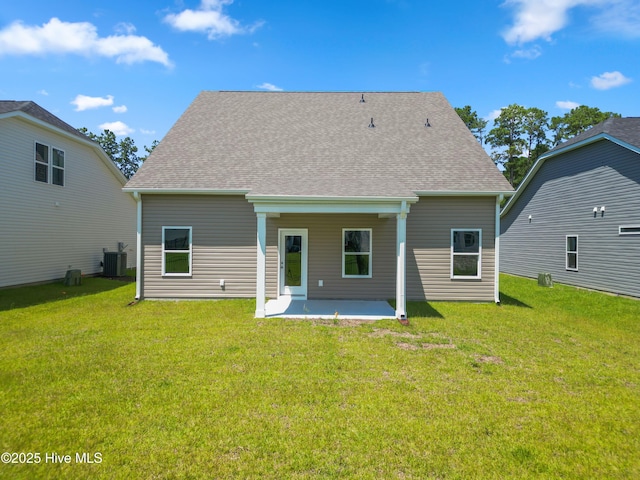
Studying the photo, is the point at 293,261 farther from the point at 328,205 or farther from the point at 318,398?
the point at 318,398

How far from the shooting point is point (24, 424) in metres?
3.51

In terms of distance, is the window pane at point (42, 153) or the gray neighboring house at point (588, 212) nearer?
the gray neighboring house at point (588, 212)

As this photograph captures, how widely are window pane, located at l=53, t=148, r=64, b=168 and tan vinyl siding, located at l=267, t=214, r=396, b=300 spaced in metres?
9.60

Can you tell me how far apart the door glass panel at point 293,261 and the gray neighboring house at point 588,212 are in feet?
36.5

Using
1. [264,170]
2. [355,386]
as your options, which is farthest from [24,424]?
[264,170]

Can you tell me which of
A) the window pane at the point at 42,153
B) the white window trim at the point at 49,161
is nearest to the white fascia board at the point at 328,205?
the white window trim at the point at 49,161

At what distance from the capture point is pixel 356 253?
406 inches

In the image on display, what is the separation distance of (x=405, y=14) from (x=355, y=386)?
13290 mm

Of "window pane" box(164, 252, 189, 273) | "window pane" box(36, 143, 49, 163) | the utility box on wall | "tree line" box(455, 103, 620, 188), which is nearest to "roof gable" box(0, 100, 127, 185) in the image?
"window pane" box(36, 143, 49, 163)

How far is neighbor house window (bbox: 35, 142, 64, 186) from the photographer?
1232cm

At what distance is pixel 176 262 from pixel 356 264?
5526 millimetres

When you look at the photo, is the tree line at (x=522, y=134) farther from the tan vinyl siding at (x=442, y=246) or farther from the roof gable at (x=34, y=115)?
the roof gable at (x=34, y=115)

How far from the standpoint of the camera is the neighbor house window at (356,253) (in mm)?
10289

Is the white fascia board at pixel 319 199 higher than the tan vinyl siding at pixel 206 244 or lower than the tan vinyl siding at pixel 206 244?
higher
